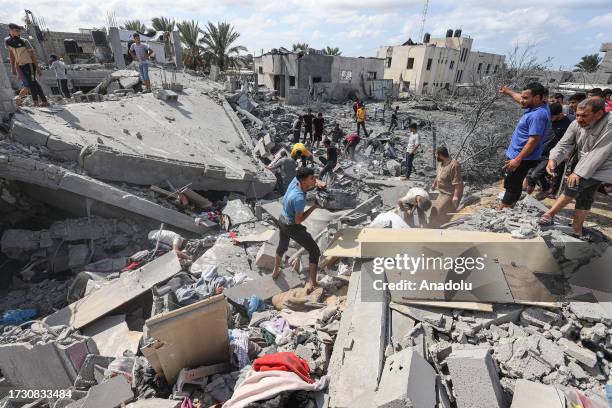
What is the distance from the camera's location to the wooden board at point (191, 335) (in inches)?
110

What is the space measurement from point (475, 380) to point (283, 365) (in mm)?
1391

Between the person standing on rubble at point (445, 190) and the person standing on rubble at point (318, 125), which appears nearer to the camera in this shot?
the person standing on rubble at point (445, 190)

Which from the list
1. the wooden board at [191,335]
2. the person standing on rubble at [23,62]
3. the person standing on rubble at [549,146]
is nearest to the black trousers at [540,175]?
the person standing on rubble at [549,146]

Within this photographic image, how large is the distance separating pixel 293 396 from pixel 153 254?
14.5 ft

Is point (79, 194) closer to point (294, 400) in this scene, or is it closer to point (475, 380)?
point (294, 400)

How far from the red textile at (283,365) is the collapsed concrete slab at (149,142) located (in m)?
5.64

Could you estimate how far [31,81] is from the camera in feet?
23.9

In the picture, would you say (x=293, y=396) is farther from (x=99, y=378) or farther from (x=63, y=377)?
(x=63, y=377)

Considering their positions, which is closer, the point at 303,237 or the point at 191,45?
Result: the point at 303,237

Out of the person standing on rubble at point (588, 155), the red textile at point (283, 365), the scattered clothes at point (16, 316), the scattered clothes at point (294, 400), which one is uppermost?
the person standing on rubble at point (588, 155)

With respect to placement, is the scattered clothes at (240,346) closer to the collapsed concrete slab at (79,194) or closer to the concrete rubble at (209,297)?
the concrete rubble at (209,297)

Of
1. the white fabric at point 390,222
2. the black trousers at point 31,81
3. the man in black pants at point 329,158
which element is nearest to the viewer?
the white fabric at point 390,222

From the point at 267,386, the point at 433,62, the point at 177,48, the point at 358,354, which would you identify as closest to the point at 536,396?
the point at 358,354

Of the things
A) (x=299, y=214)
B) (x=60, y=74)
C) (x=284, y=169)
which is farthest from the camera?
(x=60, y=74)
